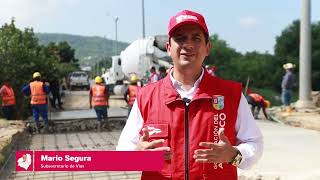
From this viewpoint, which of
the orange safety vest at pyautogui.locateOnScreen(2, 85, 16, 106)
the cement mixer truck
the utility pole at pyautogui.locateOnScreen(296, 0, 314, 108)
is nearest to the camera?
the orange safety vest at pyautogui.locateOnScreen(2, 85, 16, 106)

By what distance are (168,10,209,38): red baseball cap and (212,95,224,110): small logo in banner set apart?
32cm

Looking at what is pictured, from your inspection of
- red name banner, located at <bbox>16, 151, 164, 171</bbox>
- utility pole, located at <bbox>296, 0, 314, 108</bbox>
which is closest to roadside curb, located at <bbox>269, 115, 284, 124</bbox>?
utility pole, located at <bbox>296, 0, 314, 108</bbox>

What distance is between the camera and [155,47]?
28.6 m

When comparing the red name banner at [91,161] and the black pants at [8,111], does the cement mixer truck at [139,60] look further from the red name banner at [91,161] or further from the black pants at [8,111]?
the red name banner at [91,161]

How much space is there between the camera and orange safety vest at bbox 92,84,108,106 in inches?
672

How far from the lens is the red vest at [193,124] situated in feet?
8.98

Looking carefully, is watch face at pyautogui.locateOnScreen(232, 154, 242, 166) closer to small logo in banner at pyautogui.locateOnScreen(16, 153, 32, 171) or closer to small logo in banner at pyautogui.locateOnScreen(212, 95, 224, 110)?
small logo in banner at pyautogui.locateOnScreen(212, 95, 224, 110)

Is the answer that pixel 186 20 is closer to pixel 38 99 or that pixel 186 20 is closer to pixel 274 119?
pixel 38 99

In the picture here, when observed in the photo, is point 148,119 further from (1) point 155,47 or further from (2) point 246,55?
(2) point 246,55

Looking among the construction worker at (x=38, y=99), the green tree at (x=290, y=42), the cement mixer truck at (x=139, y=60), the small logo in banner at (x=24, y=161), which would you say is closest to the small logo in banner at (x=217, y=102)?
the small logo in banner at (x=24, y=161)

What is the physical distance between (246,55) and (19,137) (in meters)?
90.1

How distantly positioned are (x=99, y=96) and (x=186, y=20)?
14493 mm

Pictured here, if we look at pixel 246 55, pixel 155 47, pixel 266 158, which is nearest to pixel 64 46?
pixel 246 55

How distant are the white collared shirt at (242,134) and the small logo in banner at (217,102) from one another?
4.6 inches
